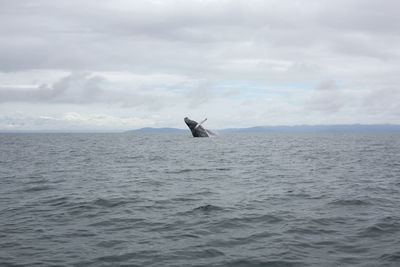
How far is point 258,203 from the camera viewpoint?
1454cm

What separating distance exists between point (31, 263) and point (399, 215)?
1278 centimetres

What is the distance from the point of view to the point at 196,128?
287 ft

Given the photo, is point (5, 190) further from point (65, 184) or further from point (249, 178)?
point (249, 178)

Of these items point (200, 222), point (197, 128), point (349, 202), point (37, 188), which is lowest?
point (349, 202)

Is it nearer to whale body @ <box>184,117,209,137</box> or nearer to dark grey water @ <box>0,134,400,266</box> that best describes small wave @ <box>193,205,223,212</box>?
dark grey water @ <box>0,134,400,266</box>

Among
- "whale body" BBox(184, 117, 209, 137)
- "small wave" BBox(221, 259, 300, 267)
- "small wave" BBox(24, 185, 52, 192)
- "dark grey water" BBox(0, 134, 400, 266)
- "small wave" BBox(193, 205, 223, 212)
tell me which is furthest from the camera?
"whale body" BBox(184, 117, 209, 137)

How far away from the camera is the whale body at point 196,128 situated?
84.1 m

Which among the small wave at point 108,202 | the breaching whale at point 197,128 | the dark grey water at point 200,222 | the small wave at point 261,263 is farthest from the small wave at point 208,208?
the breaching whale at point 197,128

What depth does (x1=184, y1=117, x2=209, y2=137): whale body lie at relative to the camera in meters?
84.1

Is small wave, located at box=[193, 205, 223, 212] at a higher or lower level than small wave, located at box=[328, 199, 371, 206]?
higher

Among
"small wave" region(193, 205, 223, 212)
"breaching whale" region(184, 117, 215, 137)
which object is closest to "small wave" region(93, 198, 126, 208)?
"small wave" region(193, 205, 223, 212)

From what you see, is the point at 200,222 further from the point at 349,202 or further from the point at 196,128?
the point at 196,128

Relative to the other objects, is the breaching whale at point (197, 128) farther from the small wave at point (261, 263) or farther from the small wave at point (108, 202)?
the small wave at point (261, 263)

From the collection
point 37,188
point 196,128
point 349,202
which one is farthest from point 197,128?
point 349,202
